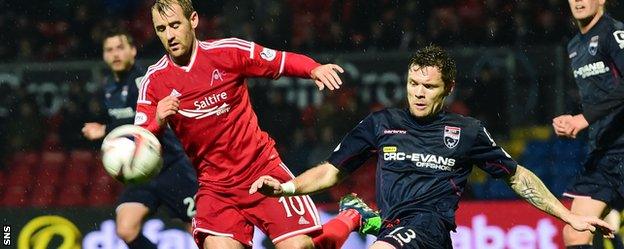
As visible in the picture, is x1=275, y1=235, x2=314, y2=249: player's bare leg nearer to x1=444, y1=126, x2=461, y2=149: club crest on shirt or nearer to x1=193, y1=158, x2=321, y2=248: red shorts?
x1=193, y1=158, x2=321, y2=248: red shorts

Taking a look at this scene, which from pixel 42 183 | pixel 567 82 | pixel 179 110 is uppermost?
pixel 179 110

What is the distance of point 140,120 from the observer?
21.9ft

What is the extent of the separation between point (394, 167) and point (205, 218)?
1.34 metres

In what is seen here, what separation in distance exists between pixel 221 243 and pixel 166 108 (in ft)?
2.77

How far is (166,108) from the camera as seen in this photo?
254 inches

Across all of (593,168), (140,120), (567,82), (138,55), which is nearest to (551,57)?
(567,82)

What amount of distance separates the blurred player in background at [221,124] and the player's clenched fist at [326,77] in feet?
0.91

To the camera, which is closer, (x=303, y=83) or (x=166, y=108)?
(x=166, y=108)

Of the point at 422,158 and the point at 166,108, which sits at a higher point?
the point at 166,108

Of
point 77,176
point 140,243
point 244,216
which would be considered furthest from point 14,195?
point 244,216

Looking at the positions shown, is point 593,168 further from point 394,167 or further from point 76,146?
point 76,146

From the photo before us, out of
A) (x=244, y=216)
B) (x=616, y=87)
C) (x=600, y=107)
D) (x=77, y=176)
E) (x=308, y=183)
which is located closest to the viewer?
(x=308, y=183)

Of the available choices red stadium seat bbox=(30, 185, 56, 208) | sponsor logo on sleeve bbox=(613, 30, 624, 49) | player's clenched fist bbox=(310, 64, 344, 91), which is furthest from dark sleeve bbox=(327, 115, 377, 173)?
red stadium seat bbox=(30, 185, 56, 208)

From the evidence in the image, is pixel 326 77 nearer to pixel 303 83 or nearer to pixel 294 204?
pixel 294 204
